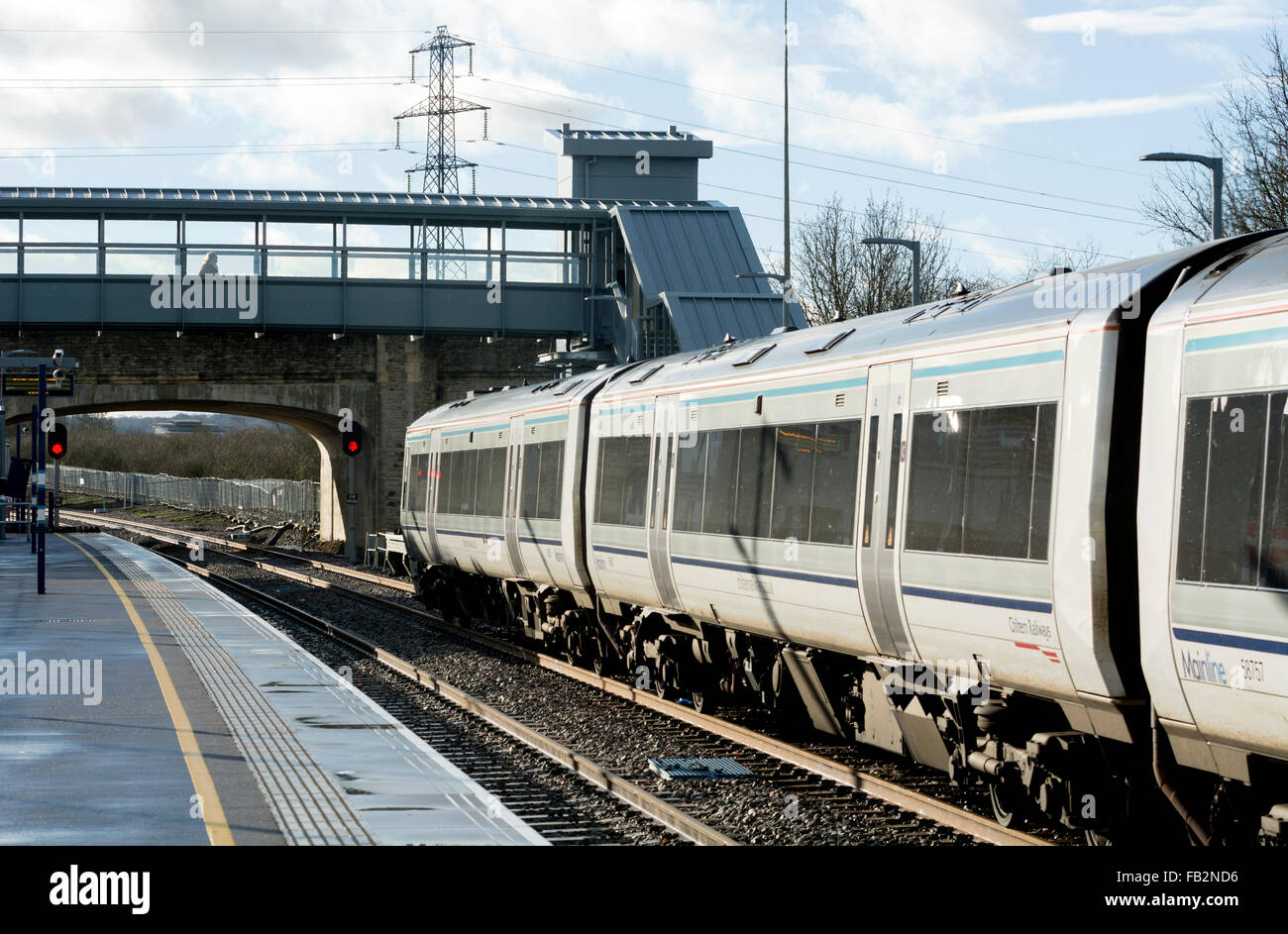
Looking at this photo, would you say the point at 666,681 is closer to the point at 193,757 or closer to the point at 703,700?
the point at 703,700

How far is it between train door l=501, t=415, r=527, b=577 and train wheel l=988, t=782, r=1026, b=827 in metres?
11.1

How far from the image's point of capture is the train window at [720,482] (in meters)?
13.3

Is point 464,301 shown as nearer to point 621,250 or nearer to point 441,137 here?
point 621,250

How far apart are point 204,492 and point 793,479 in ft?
231

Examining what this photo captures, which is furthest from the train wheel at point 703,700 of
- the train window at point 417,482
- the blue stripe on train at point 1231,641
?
the train window at point 417,482

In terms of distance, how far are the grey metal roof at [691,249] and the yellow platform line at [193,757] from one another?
20458 mm

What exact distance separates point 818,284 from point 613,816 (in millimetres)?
47079

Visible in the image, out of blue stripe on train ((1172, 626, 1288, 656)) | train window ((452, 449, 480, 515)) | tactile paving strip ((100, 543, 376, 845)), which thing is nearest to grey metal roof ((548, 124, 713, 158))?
train window ((452, 449, 480, 515))

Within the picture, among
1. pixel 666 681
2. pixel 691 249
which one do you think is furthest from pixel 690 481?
pixel 691 249

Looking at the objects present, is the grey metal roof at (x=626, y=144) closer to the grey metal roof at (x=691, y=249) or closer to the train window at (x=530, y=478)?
the grey metal roof at (x=691, y=249)

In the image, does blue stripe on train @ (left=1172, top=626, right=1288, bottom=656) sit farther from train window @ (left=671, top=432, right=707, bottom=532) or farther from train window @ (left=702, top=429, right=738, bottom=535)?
train window @ (left=671, top=432, right=707, bottom=532)

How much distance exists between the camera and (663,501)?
1496cm
